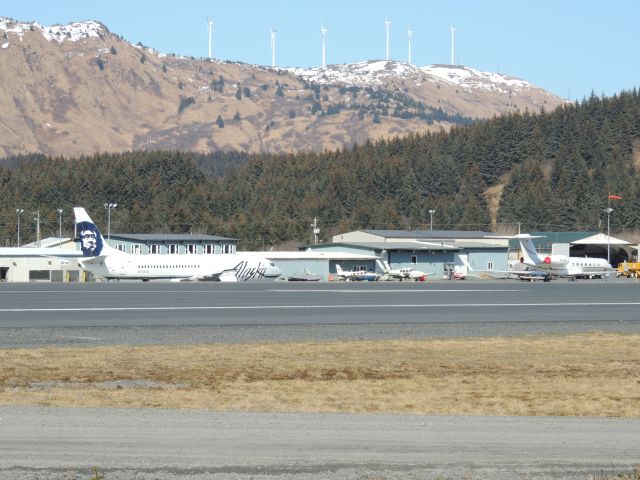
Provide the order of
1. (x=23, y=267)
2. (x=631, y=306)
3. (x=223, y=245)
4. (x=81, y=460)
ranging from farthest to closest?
(x=223, y=245), (x=23, y=267), (x=631, y=306), (x=81, y=460)

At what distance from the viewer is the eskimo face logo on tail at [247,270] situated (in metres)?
105

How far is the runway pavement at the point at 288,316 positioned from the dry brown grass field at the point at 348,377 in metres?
4.18

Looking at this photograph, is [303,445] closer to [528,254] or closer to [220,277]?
[220,277]

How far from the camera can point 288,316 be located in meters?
49.2

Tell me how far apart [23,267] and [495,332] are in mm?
86517

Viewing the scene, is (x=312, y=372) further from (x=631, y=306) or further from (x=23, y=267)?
(x=23, y=267)

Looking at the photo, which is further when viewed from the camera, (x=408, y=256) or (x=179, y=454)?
(x=408, y=256)

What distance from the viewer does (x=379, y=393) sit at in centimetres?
2294

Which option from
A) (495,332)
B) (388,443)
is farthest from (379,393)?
(495,332)

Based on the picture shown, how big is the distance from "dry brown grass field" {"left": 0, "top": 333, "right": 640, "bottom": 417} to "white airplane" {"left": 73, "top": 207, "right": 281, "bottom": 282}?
222 ft

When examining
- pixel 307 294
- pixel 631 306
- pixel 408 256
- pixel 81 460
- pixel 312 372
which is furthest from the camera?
pixel 408 256

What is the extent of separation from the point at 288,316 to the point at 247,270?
56410 millimetres

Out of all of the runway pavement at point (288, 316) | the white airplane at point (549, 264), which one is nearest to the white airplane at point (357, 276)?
the white airplane at point (549, 264)

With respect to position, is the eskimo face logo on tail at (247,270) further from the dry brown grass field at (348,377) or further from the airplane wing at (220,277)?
the dry brown grass field at (348,377)
